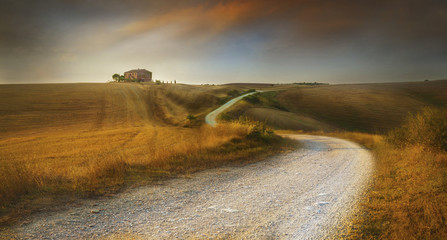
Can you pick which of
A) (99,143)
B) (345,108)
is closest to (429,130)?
(99,143)

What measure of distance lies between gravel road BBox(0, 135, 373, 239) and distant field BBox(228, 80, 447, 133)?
29644mm

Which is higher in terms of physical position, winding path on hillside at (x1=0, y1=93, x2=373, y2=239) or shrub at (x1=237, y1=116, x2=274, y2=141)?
shrub at (x1=237, y1=116, x2=274, y2=141)

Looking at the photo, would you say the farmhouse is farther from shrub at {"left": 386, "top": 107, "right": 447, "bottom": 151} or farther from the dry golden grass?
shrub at {"left": 386, "top": 107, "right": 447, "bottom": 151}

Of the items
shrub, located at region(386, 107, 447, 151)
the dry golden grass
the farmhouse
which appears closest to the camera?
shrub, located at region(386, 107, 447, 151)

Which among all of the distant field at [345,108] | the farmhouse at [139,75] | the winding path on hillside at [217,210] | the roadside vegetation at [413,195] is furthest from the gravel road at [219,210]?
the farmhouse at [139,75]

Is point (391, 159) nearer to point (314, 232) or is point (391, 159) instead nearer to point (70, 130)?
point (314, 232)

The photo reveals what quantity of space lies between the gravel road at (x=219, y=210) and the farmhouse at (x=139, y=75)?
106698 mm

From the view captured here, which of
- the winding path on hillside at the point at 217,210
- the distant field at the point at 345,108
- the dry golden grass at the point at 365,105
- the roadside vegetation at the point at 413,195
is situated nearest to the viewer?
the roadside vegetation at the point at 413,195

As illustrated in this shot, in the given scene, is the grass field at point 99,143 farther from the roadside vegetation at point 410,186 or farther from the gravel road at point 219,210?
the roadside vegetation at point 410,186

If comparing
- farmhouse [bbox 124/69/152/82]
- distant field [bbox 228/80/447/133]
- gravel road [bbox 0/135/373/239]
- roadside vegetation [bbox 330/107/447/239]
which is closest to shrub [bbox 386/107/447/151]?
roadside vegetation [bbox 330/107/447/239]

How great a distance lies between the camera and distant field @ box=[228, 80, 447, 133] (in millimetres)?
39875

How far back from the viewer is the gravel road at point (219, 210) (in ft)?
15.4

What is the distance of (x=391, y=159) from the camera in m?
10.9

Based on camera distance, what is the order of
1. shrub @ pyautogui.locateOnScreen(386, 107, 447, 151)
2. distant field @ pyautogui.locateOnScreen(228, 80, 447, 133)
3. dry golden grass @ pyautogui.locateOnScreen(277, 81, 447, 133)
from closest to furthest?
shrub @ pyautogui.locateOnScreen(386, 107, 447, 151)
distant field @ pyautogui.locateOnScreen(228, 80, 447, 133)
dry golden grass @ pyautogui.locateOnScreen(277, 81, 447, 133)
